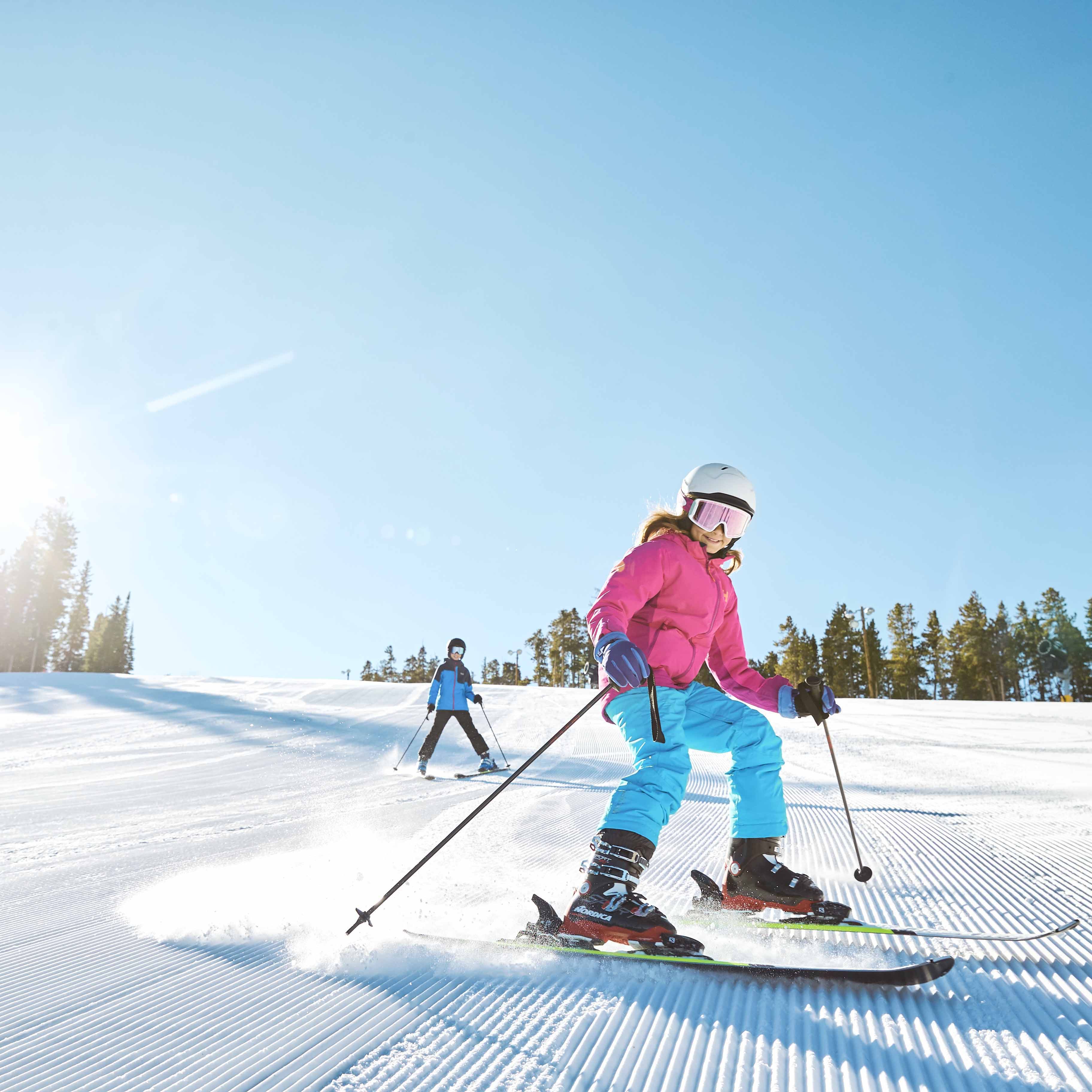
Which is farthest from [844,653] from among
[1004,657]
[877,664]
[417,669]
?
[417,669]

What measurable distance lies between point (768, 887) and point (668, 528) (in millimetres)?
1425

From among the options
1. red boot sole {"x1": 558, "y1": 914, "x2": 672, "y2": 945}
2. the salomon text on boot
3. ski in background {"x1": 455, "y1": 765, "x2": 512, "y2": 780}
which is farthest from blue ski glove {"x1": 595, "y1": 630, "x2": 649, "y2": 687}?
ski in background {"x1": 455, "y1": 765, "x2": 512, "y2": 780}

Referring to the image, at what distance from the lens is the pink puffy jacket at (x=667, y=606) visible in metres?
2.49

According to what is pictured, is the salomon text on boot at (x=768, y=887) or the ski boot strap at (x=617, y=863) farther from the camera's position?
the salomon text on boot at (x=768, y=887)

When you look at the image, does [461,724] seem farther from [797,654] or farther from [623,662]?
[797,654]

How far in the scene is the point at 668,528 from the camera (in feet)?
9.32

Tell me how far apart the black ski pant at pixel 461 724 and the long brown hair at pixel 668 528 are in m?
6.49

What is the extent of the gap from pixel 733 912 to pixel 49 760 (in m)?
8.53

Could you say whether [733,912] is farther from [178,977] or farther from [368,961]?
[178,977]

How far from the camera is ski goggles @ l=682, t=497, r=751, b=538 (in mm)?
2756

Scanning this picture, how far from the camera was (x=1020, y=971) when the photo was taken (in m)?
1.69

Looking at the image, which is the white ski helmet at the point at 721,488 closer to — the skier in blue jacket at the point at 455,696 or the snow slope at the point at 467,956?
the snow slope at the point at 467,956

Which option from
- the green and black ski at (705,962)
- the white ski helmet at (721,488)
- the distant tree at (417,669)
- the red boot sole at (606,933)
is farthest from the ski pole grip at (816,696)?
the distant tree at (417,669)

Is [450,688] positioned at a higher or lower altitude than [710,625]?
lower
